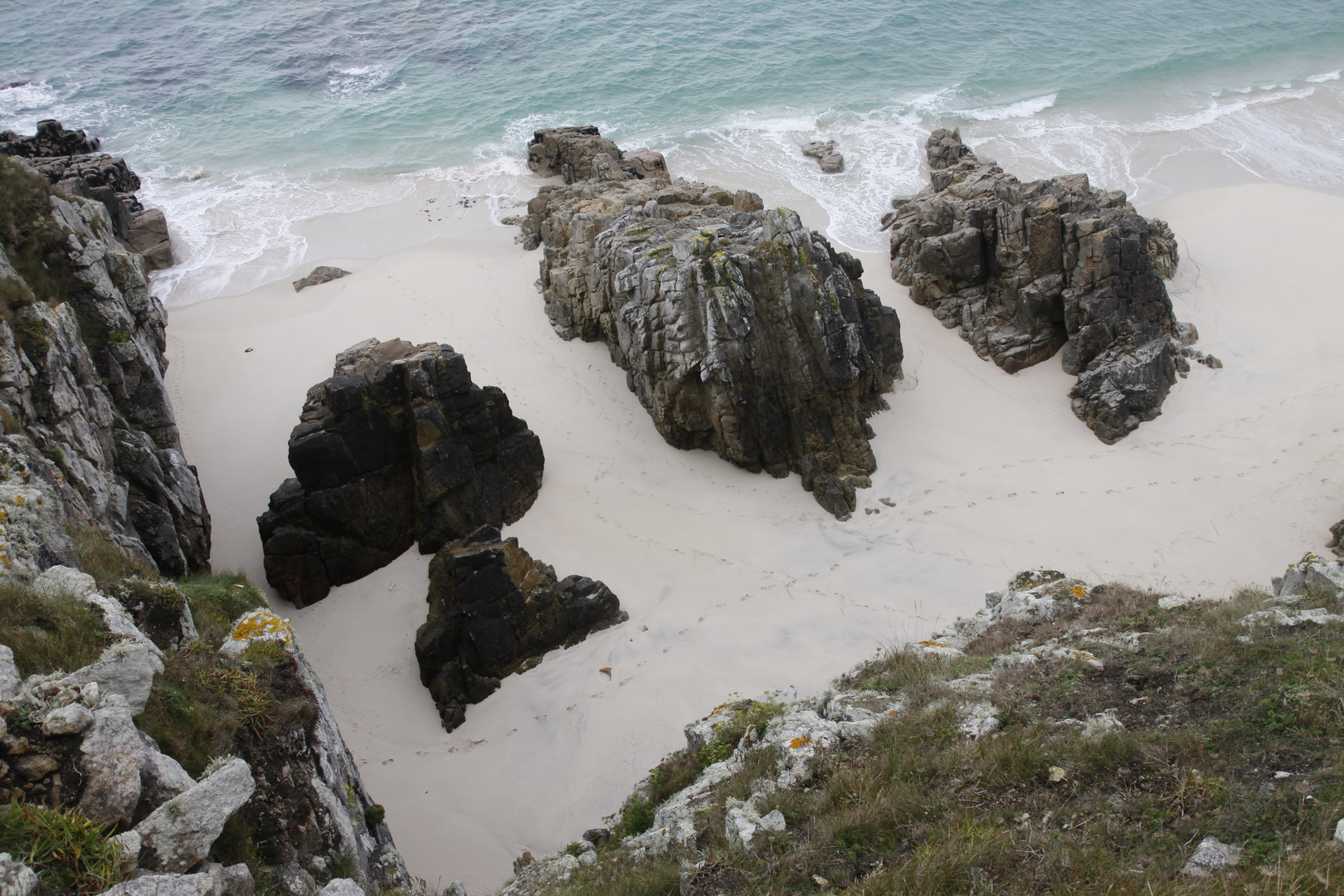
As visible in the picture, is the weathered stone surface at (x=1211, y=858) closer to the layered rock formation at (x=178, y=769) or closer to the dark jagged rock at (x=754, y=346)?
the layered rock formation at (x=178, y=769)

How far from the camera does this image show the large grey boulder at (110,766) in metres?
4.25

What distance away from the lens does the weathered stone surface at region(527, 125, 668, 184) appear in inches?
981

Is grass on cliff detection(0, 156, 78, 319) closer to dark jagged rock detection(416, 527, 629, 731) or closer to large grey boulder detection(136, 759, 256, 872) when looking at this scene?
dark jagged rock detection(416, 527, 629, 731)

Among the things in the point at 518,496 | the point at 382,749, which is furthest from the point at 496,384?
the point at 382,749

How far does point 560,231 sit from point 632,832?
1643cm

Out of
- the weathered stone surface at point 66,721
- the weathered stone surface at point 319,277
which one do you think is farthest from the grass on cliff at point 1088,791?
the weathered stone surface at point 319,277

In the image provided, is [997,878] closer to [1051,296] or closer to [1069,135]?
[1051,296]

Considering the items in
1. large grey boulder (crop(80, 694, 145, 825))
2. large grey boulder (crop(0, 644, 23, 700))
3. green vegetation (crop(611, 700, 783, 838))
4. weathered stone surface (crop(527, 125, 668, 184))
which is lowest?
green vegetation (crop(611, 700, 783, 838))

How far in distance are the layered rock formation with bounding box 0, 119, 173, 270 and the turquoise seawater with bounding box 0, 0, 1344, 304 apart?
3.06ft

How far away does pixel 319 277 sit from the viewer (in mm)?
21391

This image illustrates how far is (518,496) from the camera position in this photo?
13930 mm

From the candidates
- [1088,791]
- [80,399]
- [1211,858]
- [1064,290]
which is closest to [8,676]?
[1088,791]

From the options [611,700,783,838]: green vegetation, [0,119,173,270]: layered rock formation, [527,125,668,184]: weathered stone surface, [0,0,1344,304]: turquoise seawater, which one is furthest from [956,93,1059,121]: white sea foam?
[611,700,783,838]: green vegetation

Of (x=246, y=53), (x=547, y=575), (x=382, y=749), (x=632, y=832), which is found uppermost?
(x=246, y=53)
